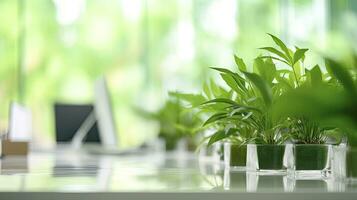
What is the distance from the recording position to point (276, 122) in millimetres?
1542

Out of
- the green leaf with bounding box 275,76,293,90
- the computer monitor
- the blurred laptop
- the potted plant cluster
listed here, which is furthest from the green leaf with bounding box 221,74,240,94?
the computer monitor

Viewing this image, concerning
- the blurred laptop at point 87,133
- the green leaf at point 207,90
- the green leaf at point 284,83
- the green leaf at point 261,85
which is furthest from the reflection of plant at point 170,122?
the green leaf at point 261,85

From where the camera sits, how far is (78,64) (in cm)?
748

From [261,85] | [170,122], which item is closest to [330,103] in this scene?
[261,85]

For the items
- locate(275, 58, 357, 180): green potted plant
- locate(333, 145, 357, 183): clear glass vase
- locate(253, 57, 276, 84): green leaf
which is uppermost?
locate(253, 57, 276, 84): green leaf

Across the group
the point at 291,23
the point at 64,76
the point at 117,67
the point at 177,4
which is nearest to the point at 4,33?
the point at 64,76

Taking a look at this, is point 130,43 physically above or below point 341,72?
above

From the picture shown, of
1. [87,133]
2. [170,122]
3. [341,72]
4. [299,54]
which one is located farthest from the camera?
[87,133]

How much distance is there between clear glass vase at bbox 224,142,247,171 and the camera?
5.96 ft

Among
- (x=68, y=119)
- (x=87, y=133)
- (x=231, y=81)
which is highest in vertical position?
(x=231, y=81)

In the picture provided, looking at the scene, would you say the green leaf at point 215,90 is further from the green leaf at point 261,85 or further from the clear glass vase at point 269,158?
the green leaf at point 261,85

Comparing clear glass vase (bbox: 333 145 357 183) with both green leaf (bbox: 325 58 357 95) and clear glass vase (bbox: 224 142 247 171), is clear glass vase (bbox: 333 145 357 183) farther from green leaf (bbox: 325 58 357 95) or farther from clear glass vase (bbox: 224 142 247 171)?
clear glass vase (bbox: 224 142 247 171)

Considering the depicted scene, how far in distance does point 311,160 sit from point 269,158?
0.45ft

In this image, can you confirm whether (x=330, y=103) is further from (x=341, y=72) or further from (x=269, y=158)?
(x=269, y=158)
